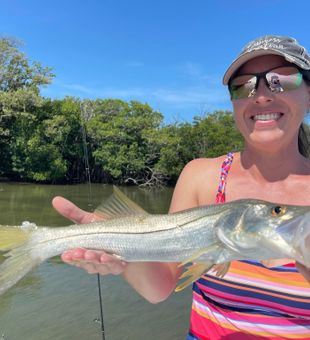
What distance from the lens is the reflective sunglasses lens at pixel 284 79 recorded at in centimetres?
228

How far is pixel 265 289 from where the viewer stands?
2.08 m

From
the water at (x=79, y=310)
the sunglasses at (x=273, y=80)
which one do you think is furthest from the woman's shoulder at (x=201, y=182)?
the water at (x=79, y=310)

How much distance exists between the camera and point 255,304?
2088mm

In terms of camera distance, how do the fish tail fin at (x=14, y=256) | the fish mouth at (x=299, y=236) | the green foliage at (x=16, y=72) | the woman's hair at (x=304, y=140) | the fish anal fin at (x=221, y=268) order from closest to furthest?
the fish mouth at (x=299, y=236) → the fish anal fin at (x=221, y=268) → the fish tail fin at (x=14, y=256) → the woman's hair at (x=304, y=140) → the green foliage at (x=16, y=72)

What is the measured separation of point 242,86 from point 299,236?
3.22ft

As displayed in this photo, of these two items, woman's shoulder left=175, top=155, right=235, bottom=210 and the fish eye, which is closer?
the fish eye

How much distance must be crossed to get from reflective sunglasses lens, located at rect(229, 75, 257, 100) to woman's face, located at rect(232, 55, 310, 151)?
3cm

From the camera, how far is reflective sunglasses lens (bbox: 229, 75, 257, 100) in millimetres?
2340

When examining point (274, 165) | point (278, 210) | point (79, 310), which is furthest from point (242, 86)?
point (79, 310)

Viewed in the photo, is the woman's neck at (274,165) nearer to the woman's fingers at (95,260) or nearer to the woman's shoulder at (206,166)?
the woman's shoulder at (206,166)

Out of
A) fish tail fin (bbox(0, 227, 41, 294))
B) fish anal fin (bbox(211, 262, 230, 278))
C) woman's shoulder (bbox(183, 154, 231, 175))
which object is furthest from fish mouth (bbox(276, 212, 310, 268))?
fish tail fin (bbox(0, 227, 41, 294))

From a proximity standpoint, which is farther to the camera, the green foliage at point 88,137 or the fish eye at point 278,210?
the green foliage at point 88,137

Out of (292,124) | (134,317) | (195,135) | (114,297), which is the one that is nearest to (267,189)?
(292,124)

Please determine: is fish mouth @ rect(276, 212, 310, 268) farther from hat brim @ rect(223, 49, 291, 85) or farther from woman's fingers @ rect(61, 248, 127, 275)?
hat brim @ rect(223, 49, 291, 85)
